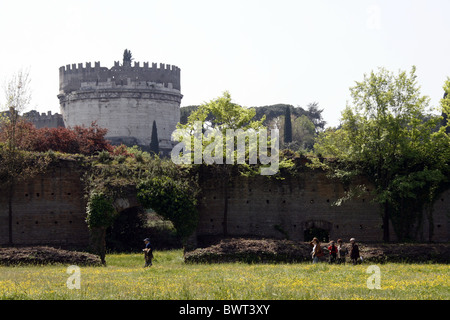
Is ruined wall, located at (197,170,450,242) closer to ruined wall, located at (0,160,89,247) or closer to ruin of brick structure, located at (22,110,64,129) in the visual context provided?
ruined wall, located at (0,160,89,247)

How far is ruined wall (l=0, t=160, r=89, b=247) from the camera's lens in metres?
30.0

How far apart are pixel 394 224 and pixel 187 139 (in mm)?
9857

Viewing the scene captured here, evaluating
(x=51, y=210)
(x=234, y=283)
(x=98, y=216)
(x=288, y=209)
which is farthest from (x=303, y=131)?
(x=234, y=283)

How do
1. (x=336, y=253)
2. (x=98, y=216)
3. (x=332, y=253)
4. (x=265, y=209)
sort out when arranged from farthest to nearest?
(x=265, y=209)
(x=98, y=216)
(x=336, y=253)
(x=332, y=253)

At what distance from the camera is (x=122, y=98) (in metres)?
82.6

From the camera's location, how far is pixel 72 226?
30.5 metres

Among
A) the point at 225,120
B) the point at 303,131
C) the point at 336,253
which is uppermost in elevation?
the point at 303,131

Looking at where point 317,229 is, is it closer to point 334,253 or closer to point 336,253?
point 336,253

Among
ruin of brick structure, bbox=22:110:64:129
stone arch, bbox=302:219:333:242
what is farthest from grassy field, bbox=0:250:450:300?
ruin of brick structure, bbox=22:110:64:129

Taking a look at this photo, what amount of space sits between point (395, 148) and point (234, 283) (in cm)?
1497

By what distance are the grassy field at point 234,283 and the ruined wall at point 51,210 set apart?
7165 millimetres

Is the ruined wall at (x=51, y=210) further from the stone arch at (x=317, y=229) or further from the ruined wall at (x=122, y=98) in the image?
the ruined wall at (x=122, y=98)
